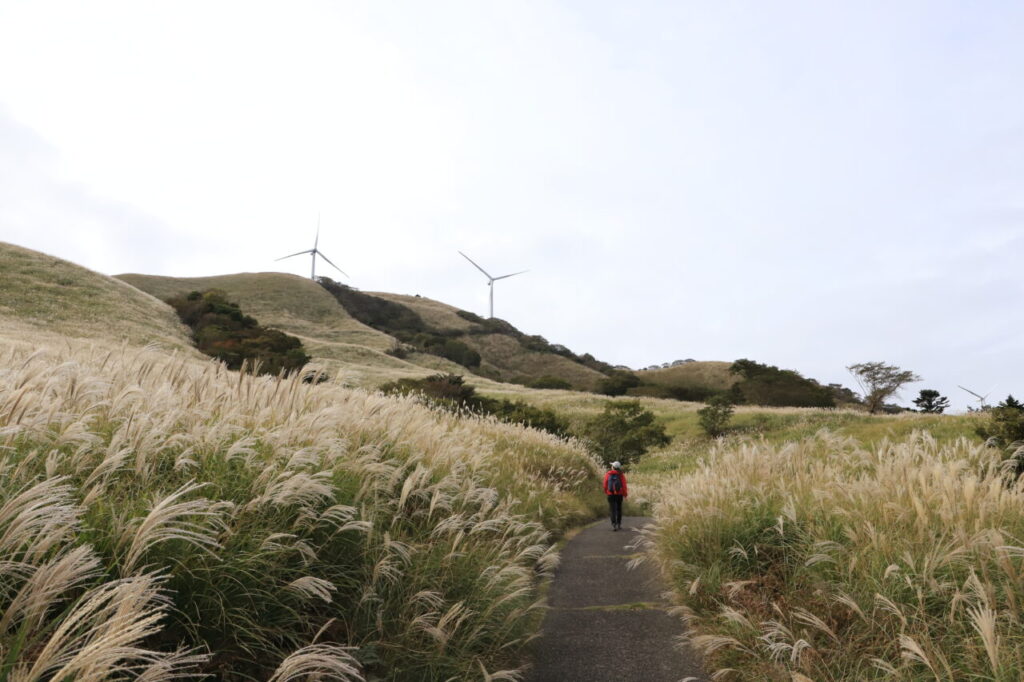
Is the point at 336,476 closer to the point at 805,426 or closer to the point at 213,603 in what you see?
the point at 213,603

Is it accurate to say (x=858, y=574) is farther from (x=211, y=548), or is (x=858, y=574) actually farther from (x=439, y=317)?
(x=439, y=317)

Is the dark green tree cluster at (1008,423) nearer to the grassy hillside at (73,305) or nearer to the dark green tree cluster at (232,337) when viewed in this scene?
the dark green tree cluster at (232,337)

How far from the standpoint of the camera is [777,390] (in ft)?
172

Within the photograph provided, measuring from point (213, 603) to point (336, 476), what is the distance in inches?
67.6

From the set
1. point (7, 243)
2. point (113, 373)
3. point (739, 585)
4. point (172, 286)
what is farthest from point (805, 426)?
point (172, 286)

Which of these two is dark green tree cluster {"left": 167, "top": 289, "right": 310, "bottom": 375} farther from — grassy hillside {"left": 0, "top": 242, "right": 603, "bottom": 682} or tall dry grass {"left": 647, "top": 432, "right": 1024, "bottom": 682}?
tall dry grass {"left": 647, "top": 432, "right": 1024, "bottom": 682}

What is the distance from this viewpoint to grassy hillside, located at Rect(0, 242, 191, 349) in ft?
117

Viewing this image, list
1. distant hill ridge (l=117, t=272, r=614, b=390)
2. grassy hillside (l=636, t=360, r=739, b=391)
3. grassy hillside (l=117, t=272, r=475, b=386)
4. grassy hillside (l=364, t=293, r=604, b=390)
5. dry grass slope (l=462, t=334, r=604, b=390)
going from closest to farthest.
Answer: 1. grassy hillside (l=117, t=272, r=475, b=386)
2. distant hill ridge (l=117, t=272, r=614, b=390)
3. grassy hillside (l=636, t=360, r=739, b=391)
4. grassy hillside (l=364, t=293, r=604, b=390)
5. dry grass slope (l=462, t=334, r=604, b=390)

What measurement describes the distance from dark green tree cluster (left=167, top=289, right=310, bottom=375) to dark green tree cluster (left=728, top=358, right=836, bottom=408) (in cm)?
3375

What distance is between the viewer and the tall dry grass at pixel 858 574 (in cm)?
383

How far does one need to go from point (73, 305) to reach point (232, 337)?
9857 mm

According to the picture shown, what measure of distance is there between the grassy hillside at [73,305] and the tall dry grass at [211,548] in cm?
3080

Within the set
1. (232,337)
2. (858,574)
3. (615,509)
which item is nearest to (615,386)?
(232,337)

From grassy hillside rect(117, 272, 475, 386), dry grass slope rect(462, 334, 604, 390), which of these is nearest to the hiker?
grassy hillside rect(117, 272, 475, 386)
